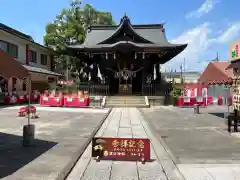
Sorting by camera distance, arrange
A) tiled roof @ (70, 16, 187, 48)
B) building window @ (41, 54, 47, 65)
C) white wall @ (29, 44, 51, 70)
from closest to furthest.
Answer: tiled roof @ (70, 16, 187, 48)
white wall @ (29, 44, 51, 70)
building window @ (41, 54, 47, 65)

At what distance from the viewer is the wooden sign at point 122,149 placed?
22.7 ft

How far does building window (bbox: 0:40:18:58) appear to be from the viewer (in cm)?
2842

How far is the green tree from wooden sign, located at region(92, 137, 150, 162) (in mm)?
31784

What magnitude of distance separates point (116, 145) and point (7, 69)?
3494 mm

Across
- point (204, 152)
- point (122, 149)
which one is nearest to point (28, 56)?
point (122, 149)

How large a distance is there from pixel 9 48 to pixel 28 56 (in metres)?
4.43

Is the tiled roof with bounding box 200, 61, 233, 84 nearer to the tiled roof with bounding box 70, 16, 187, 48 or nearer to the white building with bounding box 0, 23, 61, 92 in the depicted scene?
the tiled roof with bounding box 70, 16, 187, 48

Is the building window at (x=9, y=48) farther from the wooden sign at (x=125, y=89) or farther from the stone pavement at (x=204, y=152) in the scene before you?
the stone pavement at (x=204, y=152)

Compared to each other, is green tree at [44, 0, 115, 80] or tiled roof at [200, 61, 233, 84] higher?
green tree at [44, 0, 115, 80]

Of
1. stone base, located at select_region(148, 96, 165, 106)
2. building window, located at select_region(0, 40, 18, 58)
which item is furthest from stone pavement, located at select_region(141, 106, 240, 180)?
building window, located at select_region(0, 40, 18, 58)

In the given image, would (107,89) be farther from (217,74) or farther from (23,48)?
(217,74)

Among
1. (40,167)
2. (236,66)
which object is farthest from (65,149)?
(236,66)

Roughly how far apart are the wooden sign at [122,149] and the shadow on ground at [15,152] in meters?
1.78

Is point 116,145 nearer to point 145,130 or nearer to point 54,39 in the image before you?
point 145,130
